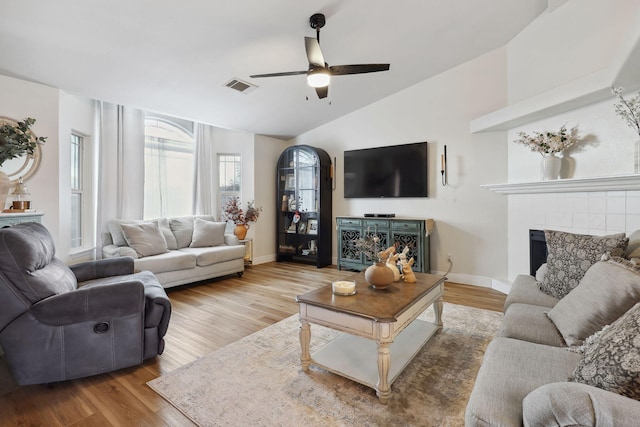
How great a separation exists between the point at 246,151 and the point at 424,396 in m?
5.00

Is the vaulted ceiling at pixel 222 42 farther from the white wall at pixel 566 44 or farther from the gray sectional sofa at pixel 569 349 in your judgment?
the gray sectional sofa at pixel 569 349

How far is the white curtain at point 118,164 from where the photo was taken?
14.0 feet

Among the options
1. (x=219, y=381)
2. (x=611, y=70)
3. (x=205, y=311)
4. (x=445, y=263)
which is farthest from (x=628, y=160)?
(x=205, y=311)

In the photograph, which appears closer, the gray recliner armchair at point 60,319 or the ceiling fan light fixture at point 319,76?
the gray recliner armchair at point 60,319

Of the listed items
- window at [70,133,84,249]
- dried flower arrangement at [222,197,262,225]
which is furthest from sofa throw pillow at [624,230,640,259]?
window at [70,133,84,249]

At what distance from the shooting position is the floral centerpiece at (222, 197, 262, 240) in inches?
212

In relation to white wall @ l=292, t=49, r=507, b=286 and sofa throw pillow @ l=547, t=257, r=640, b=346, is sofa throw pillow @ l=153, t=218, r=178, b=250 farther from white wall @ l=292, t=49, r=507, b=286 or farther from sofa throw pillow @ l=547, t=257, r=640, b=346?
sofa throw pillow @ l=547, t=257, r=640, b=346

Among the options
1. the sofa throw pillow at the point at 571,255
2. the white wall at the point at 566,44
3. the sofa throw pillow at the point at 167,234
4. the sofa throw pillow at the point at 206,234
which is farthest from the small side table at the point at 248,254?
the white wall at the point at 566,44

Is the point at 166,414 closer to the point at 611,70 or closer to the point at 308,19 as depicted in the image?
the point at 308,19

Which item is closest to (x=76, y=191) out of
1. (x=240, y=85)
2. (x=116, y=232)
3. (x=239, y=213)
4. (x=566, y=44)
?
(x=116, y=232)

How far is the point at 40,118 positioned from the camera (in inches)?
129

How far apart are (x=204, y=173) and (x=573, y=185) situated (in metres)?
5.28

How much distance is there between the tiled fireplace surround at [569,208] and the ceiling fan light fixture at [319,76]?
8.08 feet

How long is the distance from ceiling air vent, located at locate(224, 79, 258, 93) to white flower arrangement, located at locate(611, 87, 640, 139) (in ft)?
12.3
